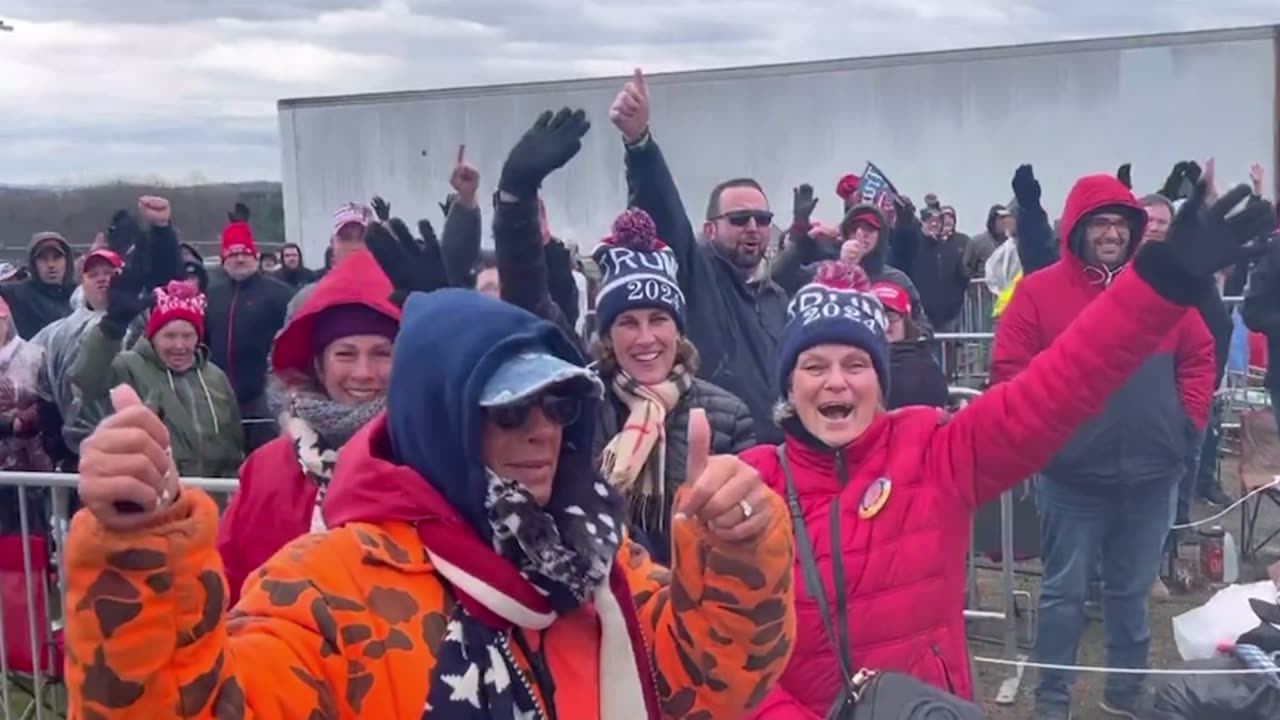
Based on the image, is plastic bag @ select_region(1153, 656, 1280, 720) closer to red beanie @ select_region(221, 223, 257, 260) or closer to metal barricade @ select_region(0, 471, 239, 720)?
metal barricade @ select_region(0, 471, 239, 720)

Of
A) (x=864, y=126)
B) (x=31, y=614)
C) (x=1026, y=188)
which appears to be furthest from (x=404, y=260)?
(x=864, y=126)

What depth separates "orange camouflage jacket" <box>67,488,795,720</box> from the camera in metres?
1.60

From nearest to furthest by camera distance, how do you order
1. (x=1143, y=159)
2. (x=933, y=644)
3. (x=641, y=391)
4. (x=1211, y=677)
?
(x=933, y=644), (x=641, y=391), (x=1211, y=677), (x=1143, y=159)

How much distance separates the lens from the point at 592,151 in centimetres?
1902

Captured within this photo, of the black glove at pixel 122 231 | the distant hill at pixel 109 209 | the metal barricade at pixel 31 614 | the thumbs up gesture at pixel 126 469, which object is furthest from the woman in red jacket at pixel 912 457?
the distant hill at pixel 109 209

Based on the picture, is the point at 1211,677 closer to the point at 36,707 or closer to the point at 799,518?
the point at 799,518

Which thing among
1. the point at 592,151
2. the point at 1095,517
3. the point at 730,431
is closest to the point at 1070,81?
the point at 592,151

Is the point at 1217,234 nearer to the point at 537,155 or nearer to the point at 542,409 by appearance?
the point at 542,409

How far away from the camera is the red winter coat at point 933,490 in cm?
313

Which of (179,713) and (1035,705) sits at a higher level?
(179,713)

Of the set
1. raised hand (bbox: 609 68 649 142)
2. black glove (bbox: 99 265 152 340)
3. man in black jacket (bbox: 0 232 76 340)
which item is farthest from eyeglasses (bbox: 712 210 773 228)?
man in black jacket (bbox: 0 232 76 340)

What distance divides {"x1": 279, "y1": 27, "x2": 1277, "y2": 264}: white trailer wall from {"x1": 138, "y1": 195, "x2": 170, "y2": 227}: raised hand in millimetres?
11085

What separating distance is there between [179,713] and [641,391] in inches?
90.7

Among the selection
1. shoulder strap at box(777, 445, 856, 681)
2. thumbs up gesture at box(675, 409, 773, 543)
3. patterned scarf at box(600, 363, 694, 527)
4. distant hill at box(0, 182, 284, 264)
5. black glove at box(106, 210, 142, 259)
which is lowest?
shoulder strap at box(777, 445, 856, 681)
